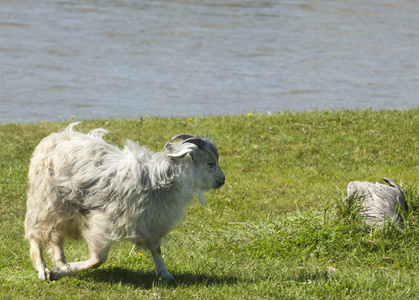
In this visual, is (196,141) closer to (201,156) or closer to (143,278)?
(201,156)

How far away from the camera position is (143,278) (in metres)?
6.63

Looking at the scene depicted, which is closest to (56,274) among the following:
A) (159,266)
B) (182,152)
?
(159,266)

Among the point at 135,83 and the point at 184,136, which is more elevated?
the point at 184,136

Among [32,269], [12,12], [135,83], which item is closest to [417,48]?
[135,83]

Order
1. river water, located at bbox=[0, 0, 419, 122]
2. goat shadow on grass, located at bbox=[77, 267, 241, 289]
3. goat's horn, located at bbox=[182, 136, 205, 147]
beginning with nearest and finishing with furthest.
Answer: goat's horn, located at bbox=[182, 136, 205, 147] → goat shadow on grass, located at bbox=[77, 267, 241, 289] → river water, located at bbox=[0, 0, 419, 122]

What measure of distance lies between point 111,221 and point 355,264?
2661mm

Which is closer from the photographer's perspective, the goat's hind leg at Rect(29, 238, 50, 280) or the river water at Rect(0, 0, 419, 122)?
the goat's hind leg at Rect(29, 238, 50, 280)

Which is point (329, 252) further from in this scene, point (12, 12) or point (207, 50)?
point (12, 12)

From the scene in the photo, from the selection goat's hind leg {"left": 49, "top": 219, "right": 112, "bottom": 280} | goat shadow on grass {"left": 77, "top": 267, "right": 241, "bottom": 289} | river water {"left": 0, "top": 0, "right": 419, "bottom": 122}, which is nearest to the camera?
goat's hind leg {"left": 49, "top": 219, "right": 112, "bottom": 280}

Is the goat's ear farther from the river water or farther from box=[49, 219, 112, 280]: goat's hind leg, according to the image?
the river water

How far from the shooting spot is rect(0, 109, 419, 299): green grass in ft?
20.8

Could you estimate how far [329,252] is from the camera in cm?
738

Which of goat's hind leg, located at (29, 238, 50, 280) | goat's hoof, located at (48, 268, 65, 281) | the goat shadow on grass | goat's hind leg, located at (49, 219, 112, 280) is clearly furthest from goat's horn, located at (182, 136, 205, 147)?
goat's hind leg, located at (29, 238, 50, 280)

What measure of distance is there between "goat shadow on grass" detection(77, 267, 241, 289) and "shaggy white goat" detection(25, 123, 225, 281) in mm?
151
